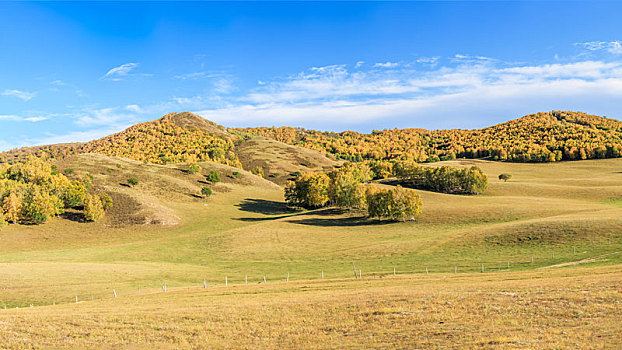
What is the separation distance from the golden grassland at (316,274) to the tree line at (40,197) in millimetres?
4201

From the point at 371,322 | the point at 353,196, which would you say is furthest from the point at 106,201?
the point at 371,322

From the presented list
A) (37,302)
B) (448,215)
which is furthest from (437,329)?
(448,215)

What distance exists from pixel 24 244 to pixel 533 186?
14317 cm

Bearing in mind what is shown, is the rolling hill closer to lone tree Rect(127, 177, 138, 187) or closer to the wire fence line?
the wire fence line

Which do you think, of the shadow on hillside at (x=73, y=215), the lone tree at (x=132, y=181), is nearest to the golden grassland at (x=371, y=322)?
the shadow on hillside at (x=73, y=215)

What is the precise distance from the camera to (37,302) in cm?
3675

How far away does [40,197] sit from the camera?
299 ft

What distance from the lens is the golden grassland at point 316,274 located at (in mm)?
18734

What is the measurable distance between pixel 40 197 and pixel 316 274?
272 ft

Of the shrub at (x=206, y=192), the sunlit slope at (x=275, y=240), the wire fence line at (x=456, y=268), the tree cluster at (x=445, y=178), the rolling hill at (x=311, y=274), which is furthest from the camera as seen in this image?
the shrub at (x=206, y=192)

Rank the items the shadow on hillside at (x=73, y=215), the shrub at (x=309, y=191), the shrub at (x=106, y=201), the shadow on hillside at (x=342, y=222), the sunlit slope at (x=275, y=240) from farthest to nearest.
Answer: the shrub at (x=309, y=191) < the shrub at (x=106, y=201) < the shadow on hillside at (x=73, y=215) < the shadow on hillside at (x=342, y=222) < the sunlit slope at (x=275, y=240)

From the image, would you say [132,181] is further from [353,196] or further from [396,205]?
[396,205]

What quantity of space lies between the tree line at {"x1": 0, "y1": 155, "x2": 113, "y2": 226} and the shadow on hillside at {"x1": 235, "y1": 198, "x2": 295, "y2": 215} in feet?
137

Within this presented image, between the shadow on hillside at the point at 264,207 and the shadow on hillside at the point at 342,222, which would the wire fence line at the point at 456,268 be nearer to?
the shadow on hillside at the point at 342,222
